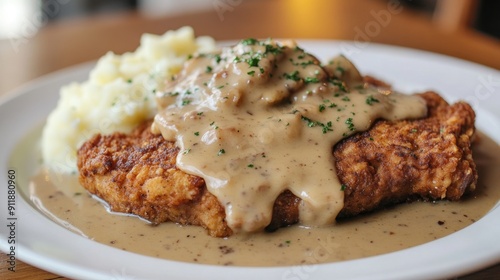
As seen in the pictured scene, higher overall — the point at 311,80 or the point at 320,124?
the point at 311,80

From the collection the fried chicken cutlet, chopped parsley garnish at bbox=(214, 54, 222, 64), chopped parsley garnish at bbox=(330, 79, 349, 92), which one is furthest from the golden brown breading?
chopped parsley garnish at bbox=(330, 79, 349, 92)

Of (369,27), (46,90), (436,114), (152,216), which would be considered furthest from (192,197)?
(369,27)

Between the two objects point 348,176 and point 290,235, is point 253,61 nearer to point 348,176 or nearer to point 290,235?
point 348,176

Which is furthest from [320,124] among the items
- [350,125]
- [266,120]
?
[266,120]

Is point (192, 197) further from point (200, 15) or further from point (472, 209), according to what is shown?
point (200, 15)

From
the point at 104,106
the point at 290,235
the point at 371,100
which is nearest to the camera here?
the point at 290,235
